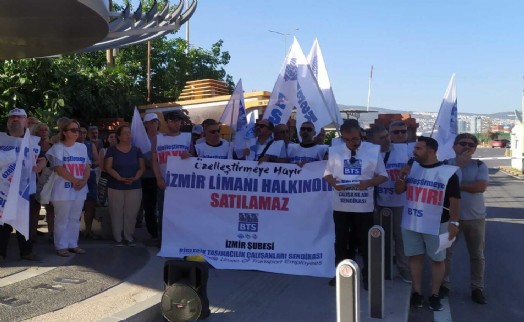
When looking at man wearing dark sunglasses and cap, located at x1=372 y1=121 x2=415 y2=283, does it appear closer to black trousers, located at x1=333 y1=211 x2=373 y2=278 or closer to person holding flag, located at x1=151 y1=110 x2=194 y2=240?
black trousers, located at x1=333 y1=211 x2=373 y2=278

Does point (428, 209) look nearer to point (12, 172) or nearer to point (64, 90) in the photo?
point (12, 172)

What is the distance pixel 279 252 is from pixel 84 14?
12.1ft

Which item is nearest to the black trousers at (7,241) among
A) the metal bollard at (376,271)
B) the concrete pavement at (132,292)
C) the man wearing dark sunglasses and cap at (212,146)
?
the concrete pavement at (132,292)


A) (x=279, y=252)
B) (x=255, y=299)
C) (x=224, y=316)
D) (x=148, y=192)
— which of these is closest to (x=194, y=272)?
(x=224, y=316)

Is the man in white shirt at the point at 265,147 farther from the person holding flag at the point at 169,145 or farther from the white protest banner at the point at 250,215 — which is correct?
the person holding flag at the point at 169,145

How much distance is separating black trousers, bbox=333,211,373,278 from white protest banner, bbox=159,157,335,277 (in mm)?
172

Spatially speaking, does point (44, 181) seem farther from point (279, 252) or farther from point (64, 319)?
point (279, 252)

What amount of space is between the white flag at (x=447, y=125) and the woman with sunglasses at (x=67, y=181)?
15.5ft

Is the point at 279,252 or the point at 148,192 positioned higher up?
the point at 148,192

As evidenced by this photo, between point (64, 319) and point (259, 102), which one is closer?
point (64, 319)

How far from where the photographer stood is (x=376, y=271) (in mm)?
5000

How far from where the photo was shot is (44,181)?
7.32m

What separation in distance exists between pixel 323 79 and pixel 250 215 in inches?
114

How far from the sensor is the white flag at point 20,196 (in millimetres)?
6066
